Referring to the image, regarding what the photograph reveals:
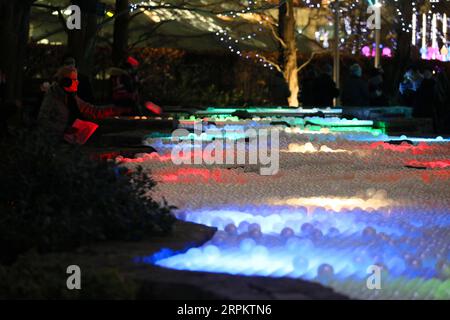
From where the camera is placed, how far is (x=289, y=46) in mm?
38125

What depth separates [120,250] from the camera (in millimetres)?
7188

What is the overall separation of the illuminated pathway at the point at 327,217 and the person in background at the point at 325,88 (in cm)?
1246

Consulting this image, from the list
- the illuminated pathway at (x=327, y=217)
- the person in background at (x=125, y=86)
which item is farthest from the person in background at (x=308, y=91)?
the illuminated pathway at (x=327, y=217)

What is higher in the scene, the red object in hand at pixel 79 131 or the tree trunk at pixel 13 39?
the tree trunk at pixel 13 39

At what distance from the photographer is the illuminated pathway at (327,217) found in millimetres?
7035

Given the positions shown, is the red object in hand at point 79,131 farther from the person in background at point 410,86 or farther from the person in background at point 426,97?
the person in background at point 410,86

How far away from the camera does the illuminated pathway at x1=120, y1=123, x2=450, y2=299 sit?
23.1ft

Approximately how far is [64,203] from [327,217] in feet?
7.72

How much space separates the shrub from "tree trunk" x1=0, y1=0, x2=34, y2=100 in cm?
842

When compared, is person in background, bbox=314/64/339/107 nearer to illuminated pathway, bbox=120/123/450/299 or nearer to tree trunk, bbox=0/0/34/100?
tree trunk, bbox=0/0/34/100

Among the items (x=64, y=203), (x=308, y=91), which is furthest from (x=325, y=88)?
(x=64, y=203)

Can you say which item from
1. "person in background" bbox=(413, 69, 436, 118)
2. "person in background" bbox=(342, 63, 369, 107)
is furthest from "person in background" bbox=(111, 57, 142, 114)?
"person in background" bbox=(342, 63, 369, 107)
